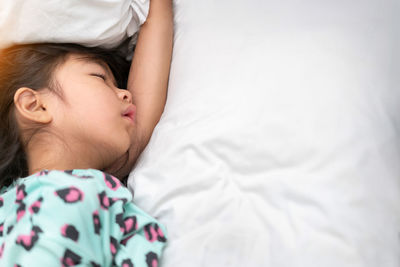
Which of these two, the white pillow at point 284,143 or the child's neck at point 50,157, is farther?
the child's neck at point 50,157

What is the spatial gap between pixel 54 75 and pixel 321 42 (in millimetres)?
567

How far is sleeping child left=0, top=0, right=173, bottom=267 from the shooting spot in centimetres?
74

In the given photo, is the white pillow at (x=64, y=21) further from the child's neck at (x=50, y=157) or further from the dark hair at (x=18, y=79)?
the child's neck at (x=50, y=157)

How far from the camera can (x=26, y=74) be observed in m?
0.96

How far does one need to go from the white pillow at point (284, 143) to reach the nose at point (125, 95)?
10 centimetres

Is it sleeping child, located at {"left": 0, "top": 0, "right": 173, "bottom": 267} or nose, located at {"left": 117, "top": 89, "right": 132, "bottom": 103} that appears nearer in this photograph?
sleeping child, located at {"left": 0, "top": 0, "right": 173, "bottom": 267}

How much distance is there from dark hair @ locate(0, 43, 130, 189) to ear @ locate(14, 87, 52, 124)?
0.03 meters

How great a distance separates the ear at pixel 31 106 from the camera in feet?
2.95

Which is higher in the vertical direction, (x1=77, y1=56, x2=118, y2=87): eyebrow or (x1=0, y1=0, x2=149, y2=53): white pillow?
(x1=0, y1=0, x2=149, y2=53): white pillow

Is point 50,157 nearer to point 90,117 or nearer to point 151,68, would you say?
point 90,117

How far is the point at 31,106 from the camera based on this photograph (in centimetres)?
92

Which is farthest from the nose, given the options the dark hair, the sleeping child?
the dark hair

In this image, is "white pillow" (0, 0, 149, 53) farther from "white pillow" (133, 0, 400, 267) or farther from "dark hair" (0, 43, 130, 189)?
"white pillow" (133, 0, 400, 267)

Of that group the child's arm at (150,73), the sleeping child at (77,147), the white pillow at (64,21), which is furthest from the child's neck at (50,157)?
the white pillow at (64,21)
